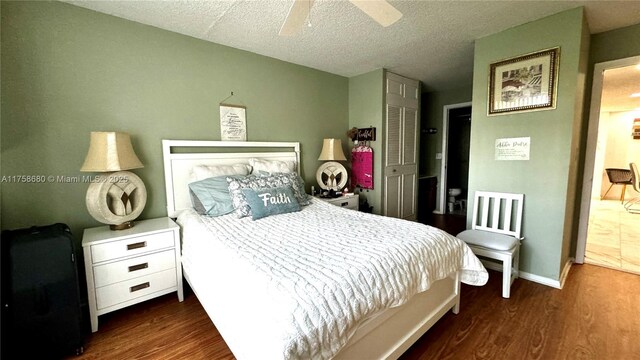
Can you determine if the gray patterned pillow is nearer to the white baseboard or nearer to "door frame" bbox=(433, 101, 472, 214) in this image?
the white baseboard

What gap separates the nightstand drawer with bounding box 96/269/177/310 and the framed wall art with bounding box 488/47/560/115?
337 centimetres

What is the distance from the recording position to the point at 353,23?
228 centimetres

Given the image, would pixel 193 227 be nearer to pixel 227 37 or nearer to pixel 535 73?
pixel 227 37

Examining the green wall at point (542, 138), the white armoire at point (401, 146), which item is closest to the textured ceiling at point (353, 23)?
the green wall at point (542, 138)

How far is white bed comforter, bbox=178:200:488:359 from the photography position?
978 millimetres

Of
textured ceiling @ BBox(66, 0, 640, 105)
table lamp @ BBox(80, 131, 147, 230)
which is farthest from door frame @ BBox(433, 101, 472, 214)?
table lamp @ BBox(80, 131, 147, 230)

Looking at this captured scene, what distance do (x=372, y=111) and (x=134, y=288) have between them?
3.30 m

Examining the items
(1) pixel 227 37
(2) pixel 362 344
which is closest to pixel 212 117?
(1) pixel 227 37

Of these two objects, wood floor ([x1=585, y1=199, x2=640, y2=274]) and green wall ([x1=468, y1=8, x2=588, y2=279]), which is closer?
green wall ([x1=468, y1=8, x2=588, y2=279])

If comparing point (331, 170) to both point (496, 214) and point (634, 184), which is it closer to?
point (496, 214)

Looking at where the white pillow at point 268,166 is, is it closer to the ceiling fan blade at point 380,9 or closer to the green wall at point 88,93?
the green wall at point 88,93

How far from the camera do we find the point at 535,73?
233 cm

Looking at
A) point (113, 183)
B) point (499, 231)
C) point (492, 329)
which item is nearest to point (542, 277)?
point (499, 231)

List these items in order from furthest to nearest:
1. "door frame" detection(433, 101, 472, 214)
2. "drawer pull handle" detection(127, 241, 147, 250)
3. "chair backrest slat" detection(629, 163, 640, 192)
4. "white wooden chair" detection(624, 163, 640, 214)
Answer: "chair backrest slat" detection(629, 163, 640, 192) → "white wooden chair" detection(624, 163, 640, 214) → "door frame" detection(433, 101, 472, 214) → "drawer pull handle" detection(127, 241, 147, 250)
